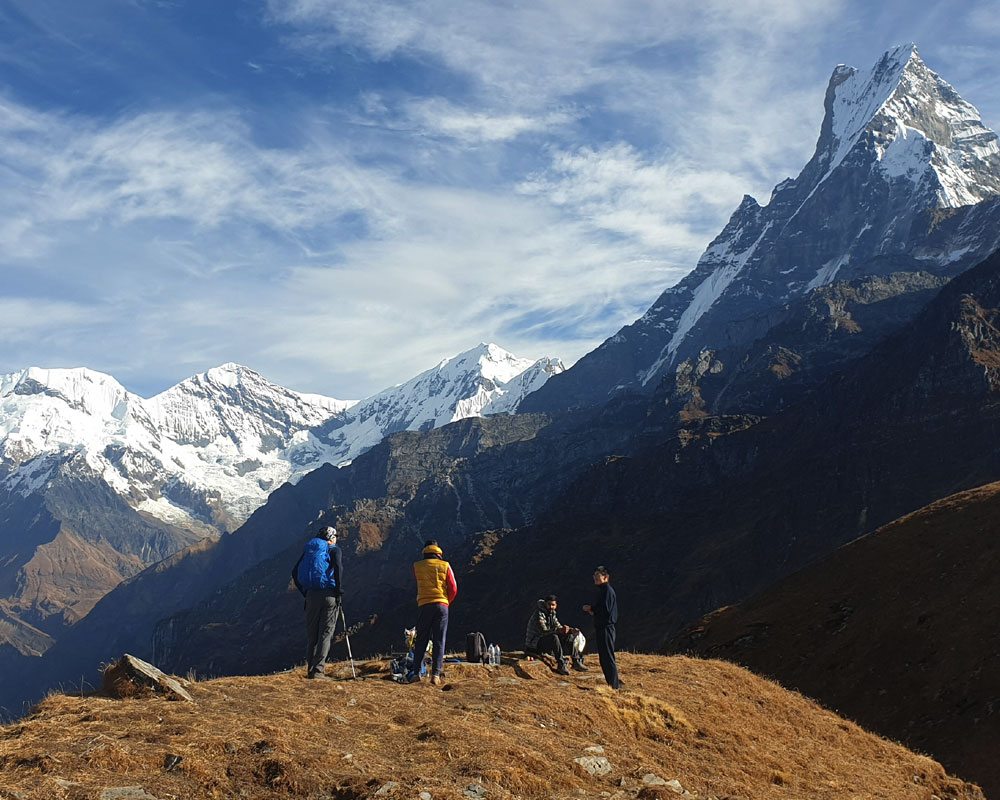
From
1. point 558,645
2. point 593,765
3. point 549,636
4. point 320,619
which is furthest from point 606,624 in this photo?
point 320,619

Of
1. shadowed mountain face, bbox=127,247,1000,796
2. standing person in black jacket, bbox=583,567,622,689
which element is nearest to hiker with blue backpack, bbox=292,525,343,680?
standing person in black jacket, bbox=583,567,622,689

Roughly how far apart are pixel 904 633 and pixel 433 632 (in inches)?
829

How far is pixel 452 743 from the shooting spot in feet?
42.6

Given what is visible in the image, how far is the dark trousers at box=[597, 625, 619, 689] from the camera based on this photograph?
60.6ft

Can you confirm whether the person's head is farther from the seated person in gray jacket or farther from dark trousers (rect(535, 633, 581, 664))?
dark trousers (rect(535, 633, 581, 664))

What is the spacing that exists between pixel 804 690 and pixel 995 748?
7589 millimetres

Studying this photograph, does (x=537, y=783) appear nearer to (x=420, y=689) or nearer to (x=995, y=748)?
(x=420, y=689)

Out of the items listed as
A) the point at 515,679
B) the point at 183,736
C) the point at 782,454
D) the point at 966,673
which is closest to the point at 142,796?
the point at 183,736

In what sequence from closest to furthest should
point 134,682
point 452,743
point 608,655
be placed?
point 452,743 → point 134,682 → point 608,655

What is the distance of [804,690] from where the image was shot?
30484 millimetres

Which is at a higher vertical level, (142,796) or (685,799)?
(142,796)

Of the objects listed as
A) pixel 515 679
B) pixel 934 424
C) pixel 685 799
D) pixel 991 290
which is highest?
pixel 991 290

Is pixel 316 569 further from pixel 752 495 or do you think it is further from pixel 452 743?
pixel 752 495

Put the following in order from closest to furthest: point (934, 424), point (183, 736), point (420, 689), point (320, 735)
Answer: point (183, 736), point (320, 735), point (420, 689), point (934, 424)
